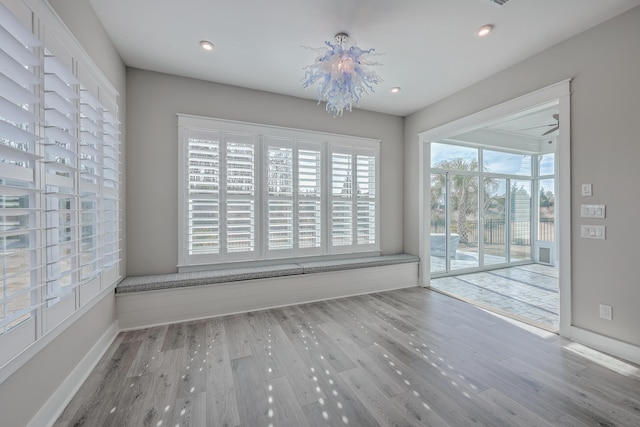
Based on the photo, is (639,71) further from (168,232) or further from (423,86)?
(168,232)

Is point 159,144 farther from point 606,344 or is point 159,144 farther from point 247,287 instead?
point 606,344

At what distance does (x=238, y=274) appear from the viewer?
3273mm

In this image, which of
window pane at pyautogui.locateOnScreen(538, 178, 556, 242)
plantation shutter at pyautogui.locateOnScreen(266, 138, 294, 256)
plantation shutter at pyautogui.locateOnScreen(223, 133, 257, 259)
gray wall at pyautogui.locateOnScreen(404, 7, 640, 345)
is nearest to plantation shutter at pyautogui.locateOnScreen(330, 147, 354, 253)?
plantation shutter at pyautogui.locateOnScreen(266, 138, 294, 256)

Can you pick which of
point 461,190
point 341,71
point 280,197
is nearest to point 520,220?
point 461,190

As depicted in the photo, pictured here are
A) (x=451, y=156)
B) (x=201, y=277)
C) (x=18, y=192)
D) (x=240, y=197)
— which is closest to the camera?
(x=18, y=192)

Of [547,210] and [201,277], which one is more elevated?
[547,210]

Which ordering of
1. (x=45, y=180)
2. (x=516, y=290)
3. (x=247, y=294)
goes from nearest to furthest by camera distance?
(x=45, y=180) → (x=247, y=294) → (x=516, y=290)

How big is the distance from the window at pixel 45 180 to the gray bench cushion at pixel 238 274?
0.56 meters

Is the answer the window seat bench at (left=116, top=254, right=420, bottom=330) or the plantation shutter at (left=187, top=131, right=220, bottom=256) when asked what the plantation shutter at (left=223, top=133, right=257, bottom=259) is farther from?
the window seat bench at (left=116, top=254, right=420, bottom=330)

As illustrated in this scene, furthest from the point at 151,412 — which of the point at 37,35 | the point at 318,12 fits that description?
the point at 318,12

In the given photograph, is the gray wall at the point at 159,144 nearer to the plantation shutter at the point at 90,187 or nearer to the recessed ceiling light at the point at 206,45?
the recessed ceiling light at the point at 206,45

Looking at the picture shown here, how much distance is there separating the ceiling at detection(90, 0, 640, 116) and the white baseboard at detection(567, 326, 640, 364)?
279 cm

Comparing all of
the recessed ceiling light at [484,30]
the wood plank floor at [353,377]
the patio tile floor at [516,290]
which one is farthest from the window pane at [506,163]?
the wood plank floor at [353,377]

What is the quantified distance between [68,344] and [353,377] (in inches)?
80.0
